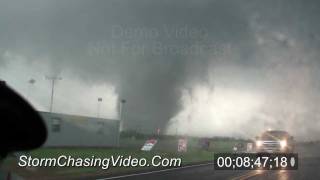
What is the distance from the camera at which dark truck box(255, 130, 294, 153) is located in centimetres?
3997

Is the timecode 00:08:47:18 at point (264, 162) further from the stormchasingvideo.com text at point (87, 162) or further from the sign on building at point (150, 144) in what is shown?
the sign on building at point (150, 144)

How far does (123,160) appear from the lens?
3744cm

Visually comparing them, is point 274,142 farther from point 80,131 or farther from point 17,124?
point 17,124

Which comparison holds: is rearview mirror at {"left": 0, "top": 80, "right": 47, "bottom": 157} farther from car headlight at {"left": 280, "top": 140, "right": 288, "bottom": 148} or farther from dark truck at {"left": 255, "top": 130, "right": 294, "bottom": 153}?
car headlight at {"left": 280, "top": 140, "right": 288, "bottom": 148}

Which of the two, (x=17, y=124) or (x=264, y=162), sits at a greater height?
(x=17, y=124)

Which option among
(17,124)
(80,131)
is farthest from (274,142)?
(17,124)

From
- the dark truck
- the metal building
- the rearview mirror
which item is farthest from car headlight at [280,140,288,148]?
the rearview mirror

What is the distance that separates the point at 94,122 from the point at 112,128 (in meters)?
3.81

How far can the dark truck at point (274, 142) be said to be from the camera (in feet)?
131

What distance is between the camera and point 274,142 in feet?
131

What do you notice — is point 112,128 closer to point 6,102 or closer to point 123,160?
point 123,160

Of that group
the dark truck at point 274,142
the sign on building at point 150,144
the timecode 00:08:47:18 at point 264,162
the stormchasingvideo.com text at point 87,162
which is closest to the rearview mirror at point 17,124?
the stormchasingvideo.com text at point 87,162

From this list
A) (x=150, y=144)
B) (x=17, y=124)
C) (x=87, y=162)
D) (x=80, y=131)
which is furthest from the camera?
(x=80, y=131)

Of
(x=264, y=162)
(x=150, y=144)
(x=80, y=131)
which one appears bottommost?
(x=264, y=162)
